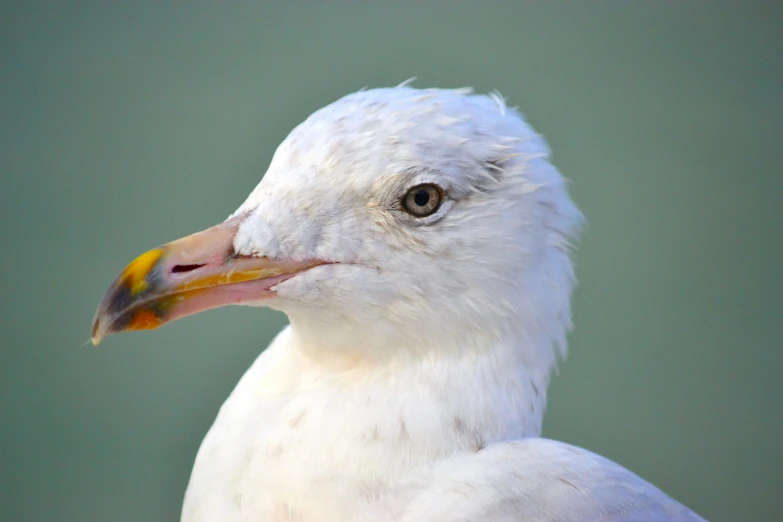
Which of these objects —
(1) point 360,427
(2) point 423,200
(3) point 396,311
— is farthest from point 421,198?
(1) point 360,427

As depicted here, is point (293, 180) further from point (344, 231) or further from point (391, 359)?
point (391, 359)

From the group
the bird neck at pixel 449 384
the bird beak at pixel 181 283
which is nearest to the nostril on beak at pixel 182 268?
the bird beak at pixel 181 283

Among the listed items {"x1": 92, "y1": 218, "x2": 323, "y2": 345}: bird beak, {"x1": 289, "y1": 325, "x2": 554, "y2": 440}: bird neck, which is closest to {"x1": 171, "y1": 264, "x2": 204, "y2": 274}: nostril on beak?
{"x1": 92, "y1": 218, "x2": 323, "y2": 345}: bird beak

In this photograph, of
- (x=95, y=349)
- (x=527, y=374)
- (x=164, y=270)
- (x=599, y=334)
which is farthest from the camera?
(x=599, y=334)

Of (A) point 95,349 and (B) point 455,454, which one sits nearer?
(B) point 455,454

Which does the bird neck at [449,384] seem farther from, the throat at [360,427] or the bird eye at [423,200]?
the bird eye at [423,200]

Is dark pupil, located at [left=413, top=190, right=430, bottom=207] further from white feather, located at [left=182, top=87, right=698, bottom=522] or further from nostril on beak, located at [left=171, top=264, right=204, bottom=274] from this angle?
nostril on beak, located at [left=171, top=264, right=204, bottom=274]

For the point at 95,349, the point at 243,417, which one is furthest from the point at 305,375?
the point at 95,349
